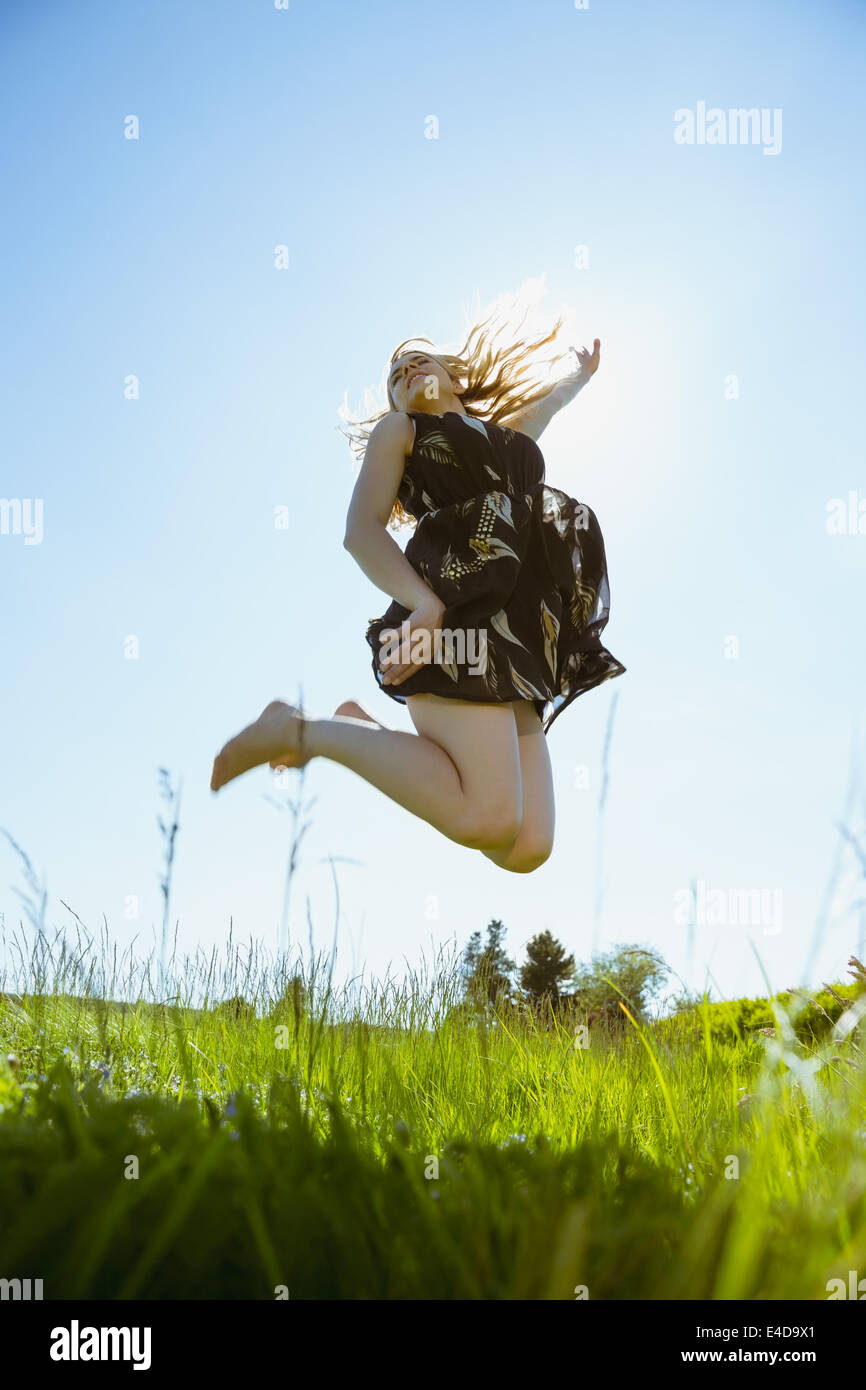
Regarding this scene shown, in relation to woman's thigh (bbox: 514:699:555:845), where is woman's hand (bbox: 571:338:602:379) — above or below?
above

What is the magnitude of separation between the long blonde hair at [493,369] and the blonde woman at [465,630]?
158mm

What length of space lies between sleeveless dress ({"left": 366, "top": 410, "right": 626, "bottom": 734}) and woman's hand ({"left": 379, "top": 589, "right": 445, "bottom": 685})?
32 mm

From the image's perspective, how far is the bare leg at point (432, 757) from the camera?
9.43ft

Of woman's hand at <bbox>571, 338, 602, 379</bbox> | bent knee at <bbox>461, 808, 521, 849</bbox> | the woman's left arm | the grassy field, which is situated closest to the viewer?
the grassy field

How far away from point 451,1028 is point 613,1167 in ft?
8.42

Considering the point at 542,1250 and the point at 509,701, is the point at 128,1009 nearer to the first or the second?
the point at 509,701

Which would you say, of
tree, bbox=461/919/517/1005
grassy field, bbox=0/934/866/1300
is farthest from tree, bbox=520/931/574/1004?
grassy field, bbox=0/934/866/1300

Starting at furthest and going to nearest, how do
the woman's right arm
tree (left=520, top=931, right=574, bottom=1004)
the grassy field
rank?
tree (left=520, top=931, right=574, bottom=1004) < the woman's right arm < the grassy field

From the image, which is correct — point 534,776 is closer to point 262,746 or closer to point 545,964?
point 262,746

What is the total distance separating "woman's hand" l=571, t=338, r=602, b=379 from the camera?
4.03 meters

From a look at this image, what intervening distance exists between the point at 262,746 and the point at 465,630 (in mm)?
783

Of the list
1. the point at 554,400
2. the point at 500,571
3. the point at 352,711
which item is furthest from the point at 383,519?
the point at 554,400

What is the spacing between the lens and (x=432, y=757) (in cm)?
292

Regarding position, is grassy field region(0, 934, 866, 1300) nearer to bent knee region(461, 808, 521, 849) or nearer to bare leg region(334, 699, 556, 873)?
bent knee region(461, 808, 521, 849)
